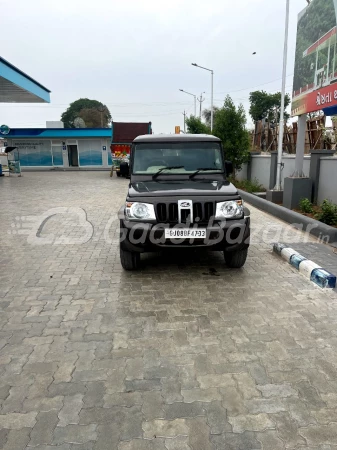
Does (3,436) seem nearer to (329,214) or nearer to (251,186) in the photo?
(329,214)

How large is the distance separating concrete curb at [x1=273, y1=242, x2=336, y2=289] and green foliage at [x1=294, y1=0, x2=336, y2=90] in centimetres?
488

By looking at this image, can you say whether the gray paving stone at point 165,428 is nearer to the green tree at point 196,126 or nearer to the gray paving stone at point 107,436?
the gray paving stone at point 107,436

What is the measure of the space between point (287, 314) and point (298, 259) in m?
1.62

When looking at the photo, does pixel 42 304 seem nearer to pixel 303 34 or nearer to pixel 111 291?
pixel 111 291

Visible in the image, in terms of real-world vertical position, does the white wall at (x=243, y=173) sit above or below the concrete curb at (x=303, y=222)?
above

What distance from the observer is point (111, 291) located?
4.45m

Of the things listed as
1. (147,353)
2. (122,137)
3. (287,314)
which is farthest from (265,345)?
(122,137)

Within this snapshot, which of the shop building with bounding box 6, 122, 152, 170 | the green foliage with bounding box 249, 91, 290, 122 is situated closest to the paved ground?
the shop building with bounding box 6, 122, 152, 170

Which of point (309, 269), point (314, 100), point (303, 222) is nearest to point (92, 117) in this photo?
point (314, 100)

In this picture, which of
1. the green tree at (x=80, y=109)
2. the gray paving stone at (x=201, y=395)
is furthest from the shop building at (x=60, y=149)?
the green tree at (x=80, y=109)

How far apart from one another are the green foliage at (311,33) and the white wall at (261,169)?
4.03 metres

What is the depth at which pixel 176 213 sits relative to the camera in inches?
176

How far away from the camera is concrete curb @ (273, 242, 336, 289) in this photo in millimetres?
4488

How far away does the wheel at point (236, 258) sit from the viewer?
16.4 ft
